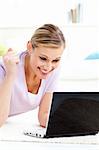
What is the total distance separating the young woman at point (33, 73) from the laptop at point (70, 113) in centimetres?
20

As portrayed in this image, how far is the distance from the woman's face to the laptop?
27 centimetres

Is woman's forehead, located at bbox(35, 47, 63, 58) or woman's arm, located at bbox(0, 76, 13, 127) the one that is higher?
woman's forehead, located at bbox(35, 47, 63, 58)

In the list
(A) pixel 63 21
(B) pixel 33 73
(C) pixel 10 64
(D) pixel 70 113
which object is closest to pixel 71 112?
A: (D) pixel 70 113

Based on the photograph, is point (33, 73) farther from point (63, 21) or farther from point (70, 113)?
point (63, 21)

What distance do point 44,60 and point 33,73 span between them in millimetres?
108

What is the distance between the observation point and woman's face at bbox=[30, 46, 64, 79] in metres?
1.10

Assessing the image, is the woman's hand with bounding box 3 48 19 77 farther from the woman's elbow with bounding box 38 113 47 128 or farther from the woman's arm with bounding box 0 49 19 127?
the woman's elbow with bounding box 38 113 47 128

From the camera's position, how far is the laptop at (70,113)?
84cm

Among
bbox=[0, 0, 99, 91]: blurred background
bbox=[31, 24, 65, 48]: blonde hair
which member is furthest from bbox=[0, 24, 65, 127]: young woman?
bbox=[0, 0, 99, 91]: blurred background

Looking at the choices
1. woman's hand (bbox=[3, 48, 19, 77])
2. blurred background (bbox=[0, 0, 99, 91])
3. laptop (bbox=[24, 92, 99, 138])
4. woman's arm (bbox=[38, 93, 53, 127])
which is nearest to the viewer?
laptop (bbox=[24, 92, 99, 138])

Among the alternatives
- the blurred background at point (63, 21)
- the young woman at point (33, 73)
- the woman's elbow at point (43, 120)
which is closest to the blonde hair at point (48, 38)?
the young woman at point (33, 73)

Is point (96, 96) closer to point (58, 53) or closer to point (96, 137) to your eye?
point (96, 137)

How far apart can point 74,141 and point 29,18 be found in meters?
1.24

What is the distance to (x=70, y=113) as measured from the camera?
858 millimetres
